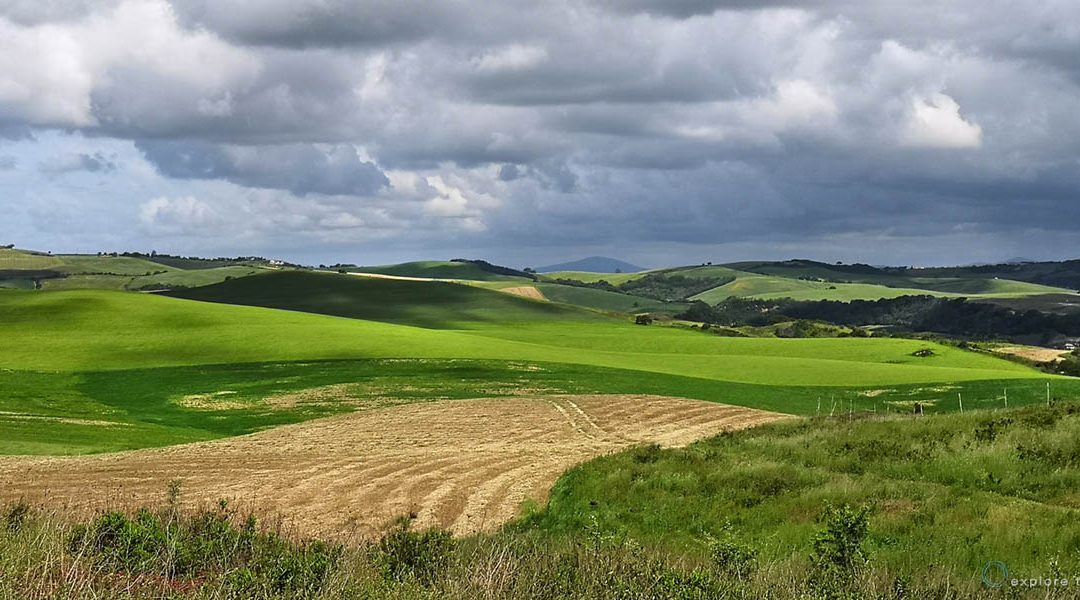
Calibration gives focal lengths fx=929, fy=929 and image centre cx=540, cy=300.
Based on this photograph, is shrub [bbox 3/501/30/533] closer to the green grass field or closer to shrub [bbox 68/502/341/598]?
shrub [bbox 68/502/341/598]

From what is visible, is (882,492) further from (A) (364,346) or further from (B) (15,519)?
(A) (364,346)

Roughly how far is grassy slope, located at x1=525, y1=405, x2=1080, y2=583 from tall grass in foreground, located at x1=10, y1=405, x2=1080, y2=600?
0.23 feet

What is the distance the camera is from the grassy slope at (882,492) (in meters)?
19.9

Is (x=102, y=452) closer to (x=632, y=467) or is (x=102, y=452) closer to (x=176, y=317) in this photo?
(x=632, y=467)

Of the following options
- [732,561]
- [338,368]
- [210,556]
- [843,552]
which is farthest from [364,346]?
[732,561]

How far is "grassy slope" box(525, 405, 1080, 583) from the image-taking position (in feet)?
65.4

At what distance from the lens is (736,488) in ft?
90.1

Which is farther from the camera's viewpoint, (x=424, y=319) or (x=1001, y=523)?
(x=424, y=319)

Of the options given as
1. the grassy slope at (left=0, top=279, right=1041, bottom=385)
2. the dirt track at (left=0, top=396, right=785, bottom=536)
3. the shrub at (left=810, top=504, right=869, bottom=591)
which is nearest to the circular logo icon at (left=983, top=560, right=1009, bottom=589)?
the shrub at (left=810, top=504, right=869, bottom=591)

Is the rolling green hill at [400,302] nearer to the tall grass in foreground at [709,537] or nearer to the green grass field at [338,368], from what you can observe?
the green grass field at [338,368]

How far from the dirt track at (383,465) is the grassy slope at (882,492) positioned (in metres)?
3.75

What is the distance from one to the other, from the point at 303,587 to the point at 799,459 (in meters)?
23.2

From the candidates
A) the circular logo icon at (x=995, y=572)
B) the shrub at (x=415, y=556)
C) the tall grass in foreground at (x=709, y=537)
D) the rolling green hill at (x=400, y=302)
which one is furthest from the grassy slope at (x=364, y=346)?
the shrub at (x=415, y=556)

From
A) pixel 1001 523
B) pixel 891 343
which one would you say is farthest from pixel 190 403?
pixel 891 343
